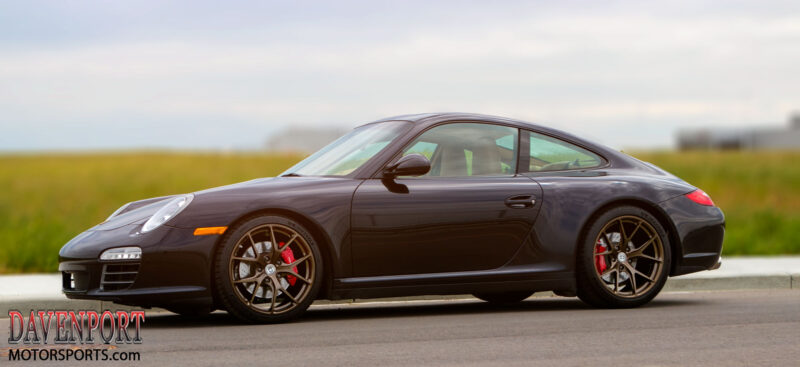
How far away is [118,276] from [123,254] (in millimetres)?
153

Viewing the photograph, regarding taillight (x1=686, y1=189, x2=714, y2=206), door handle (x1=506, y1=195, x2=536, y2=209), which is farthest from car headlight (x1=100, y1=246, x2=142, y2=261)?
taillight (x1=686, y1=189, x2=714, y2=206)

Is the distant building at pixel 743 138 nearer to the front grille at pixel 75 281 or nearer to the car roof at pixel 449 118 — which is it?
the car roof at pixel 449 118

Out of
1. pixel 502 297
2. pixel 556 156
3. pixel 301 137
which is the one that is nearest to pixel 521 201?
pixel 556 156

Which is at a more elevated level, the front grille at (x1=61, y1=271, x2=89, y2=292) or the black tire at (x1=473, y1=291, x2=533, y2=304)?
the front grille at (x1=61, y1=271, x2=89, y2=292)

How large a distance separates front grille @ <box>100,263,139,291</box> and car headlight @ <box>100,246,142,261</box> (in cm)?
5

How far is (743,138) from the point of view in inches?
3927

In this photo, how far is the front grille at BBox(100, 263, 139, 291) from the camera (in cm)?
681

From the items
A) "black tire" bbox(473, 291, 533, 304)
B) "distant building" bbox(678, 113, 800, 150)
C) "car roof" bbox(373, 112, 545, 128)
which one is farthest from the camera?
"distant building" bbox(678, 113, 800, 150)

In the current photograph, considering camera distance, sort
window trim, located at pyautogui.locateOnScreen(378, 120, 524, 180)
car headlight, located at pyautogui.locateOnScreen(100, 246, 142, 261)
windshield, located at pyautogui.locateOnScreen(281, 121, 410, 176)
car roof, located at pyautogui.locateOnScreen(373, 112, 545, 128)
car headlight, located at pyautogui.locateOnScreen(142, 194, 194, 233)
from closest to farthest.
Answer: car headlight, located at pyautogui.locateOnScreen(100, 246, 142, 261) → car headlight, located at pyautogui.locateOnScreen(142, 194, 194, 233) → window trim, located at pyautogui.locateOnScreen(378, 120, 524, 180) → windshield, located at pyautogui.locateOnScreen(281, 121, 410, 176) → car roof, located at pyautogui.locateOnScreen(373, 112, 545, 128)

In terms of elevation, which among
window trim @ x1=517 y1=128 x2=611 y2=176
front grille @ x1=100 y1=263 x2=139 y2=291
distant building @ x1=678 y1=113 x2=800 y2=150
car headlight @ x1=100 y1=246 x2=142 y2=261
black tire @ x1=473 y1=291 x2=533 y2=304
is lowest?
distant building @ x1=678 y1=113 x2=800 y2=150

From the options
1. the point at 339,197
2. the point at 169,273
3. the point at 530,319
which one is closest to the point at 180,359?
the point at 169,273

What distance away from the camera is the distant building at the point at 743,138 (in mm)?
98250

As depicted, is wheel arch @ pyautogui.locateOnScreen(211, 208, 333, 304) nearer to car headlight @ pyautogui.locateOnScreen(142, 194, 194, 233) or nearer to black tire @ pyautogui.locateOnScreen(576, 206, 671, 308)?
car headlight @ pyautogui.locateOnScreen(142, 194, 194, 233)

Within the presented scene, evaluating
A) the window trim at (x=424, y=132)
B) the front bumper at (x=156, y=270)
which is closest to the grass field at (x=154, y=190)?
the front bumper at (x=156, y=270)
